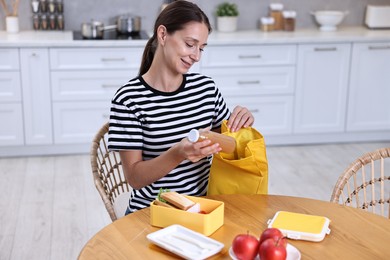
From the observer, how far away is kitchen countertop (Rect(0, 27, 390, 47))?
13.4 feet

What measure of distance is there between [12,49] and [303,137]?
211 cm

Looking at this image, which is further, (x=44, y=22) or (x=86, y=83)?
(x=44, y=22)

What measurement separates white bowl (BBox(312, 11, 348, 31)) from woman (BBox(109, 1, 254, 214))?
282cm

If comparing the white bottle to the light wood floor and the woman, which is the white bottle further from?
the light wood floor

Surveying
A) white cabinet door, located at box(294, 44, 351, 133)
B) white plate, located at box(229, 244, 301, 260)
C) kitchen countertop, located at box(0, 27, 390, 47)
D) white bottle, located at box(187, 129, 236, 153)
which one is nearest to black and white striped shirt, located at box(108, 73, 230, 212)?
white bottle, located at box(187, 129, 236, 153)

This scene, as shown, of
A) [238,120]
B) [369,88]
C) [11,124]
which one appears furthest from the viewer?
[369,88]

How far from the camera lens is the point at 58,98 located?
13.8 feet

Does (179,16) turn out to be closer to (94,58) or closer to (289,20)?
(94,58)

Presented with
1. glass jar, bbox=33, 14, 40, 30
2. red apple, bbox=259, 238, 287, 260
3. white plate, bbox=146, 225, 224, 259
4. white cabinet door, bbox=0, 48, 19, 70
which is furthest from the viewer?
glass jar, bbox=33, 14, 40, 30

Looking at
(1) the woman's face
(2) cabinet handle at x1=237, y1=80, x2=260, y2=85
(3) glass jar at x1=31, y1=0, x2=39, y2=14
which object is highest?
(1) the woman's face

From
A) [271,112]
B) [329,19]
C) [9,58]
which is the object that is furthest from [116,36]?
[329,19]

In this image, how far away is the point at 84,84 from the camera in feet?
13.8

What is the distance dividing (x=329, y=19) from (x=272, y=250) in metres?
3.59

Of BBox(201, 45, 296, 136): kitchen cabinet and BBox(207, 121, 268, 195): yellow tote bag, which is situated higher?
BBox(207, 121, 268, 195): yellow tote bag
